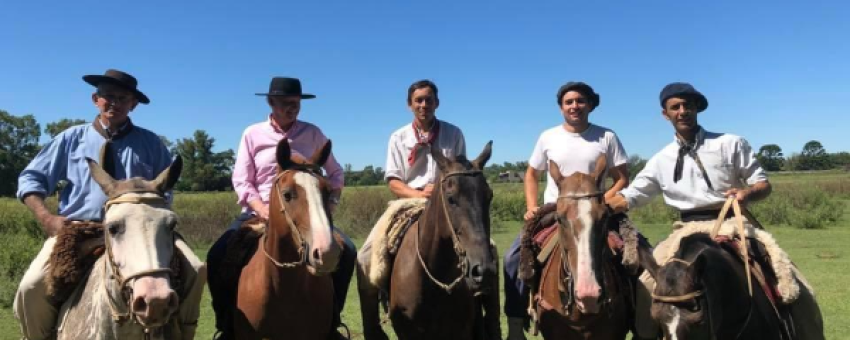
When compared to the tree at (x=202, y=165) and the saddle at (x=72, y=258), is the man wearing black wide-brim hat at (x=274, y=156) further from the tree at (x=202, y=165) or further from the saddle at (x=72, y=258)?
the tree at (x=202, y=165)

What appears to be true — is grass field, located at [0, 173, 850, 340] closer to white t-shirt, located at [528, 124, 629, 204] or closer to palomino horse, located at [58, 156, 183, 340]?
white t-shirt, located at [528, 124, 629, 204]

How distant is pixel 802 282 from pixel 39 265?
6058 mm

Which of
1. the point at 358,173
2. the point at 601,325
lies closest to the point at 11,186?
the point at 358,173

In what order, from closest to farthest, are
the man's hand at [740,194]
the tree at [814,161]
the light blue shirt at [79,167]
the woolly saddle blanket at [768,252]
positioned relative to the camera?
the woolly saddle blanket at [768,252], the light blue shirt at [79,167], the man's hand at [740,194], the tree at [814,161]

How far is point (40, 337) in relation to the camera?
412cm

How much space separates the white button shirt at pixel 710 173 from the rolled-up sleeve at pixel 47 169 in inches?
201

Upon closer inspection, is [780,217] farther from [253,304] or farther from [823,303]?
[253,304]

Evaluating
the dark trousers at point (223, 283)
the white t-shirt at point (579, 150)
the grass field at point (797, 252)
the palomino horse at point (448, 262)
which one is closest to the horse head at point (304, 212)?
the dark trousers at point (223, 283)

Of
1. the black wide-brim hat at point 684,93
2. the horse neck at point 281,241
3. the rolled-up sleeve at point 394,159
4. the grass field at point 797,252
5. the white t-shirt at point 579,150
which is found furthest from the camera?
the grass field at point 797,252

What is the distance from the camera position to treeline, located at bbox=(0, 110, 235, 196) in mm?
42406

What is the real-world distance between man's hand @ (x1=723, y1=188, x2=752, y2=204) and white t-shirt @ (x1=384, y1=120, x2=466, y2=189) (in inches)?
103

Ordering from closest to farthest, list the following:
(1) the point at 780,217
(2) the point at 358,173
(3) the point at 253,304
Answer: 1. (3) the point at 253,304
2. (1) the point at 780,217
3. (2) the point at 358,173

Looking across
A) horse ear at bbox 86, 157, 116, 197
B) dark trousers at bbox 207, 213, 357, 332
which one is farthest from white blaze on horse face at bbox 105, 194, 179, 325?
dark trousers at bbox 207, 213, 357, 332

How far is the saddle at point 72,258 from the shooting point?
397 centimetres
